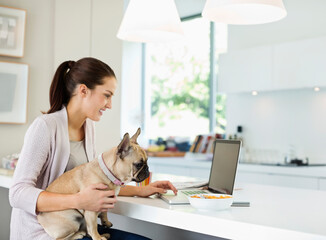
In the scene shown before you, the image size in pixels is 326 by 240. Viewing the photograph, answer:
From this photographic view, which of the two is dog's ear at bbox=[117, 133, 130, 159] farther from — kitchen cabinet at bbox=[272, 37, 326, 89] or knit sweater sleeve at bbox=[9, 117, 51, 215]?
kitchen cabinet at bbox=[272, 37, 326, 89]

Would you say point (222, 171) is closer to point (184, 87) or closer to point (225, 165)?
point (225, 165)

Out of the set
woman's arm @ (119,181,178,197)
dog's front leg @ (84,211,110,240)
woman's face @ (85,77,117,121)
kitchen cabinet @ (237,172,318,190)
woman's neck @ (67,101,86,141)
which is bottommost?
kitchen cabinet @ (237,172,318,190)

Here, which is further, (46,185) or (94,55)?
(94,55)

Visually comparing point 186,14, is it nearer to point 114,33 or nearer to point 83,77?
point 114,33

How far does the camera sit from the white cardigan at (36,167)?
175cm

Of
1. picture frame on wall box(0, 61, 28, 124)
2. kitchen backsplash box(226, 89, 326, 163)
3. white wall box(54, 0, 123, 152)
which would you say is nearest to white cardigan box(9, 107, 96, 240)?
picture frame on wall box(0, 61, 28, 124)

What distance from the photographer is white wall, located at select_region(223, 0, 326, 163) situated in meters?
4.72

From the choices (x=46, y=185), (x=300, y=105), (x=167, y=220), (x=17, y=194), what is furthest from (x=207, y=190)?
(x=300, y=105)

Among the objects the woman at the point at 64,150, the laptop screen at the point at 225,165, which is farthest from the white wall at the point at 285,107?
the woman at the point at 64,150

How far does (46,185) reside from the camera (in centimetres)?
193

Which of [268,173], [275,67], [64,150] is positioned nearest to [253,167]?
[268,173]

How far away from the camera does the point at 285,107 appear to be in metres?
4.98

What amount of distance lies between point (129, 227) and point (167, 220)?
1022 mm

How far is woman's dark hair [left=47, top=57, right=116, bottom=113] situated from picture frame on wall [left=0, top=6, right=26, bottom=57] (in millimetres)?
1221
